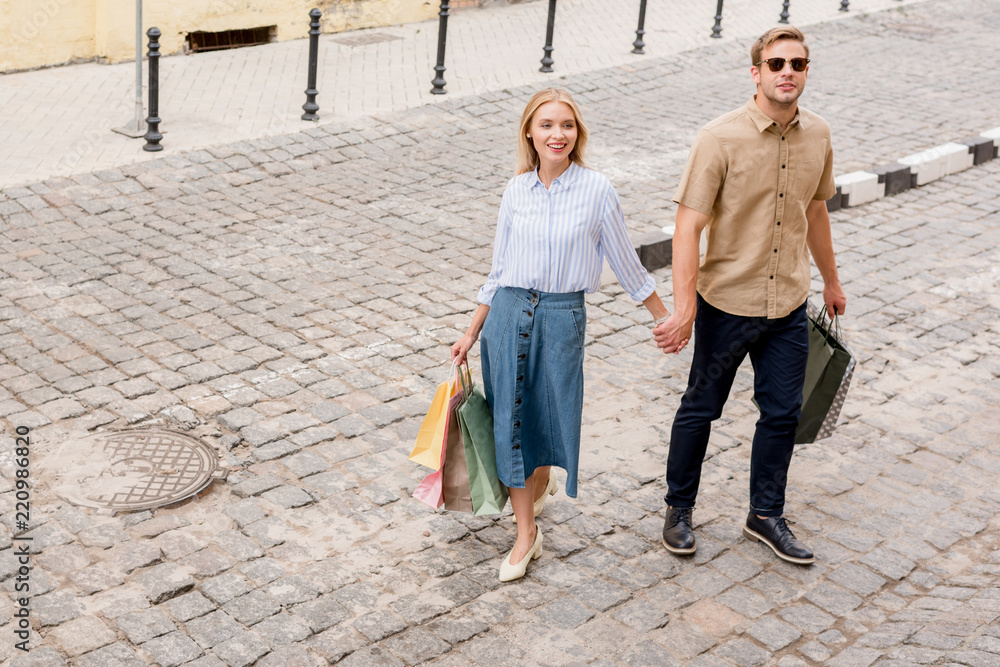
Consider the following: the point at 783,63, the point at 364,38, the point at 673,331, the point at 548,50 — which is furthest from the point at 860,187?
the point at 364,38

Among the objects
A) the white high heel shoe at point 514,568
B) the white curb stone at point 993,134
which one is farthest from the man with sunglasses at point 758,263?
the white curb stone at point 993,134

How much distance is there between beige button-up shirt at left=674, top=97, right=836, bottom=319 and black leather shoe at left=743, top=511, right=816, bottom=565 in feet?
3.24

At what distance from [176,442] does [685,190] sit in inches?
111

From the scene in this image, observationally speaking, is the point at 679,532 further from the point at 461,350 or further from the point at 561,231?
the point at 561,231

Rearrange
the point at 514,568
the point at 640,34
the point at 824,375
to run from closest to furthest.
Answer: the point at 514,568 → the point at 824,375 → the point at 640,34

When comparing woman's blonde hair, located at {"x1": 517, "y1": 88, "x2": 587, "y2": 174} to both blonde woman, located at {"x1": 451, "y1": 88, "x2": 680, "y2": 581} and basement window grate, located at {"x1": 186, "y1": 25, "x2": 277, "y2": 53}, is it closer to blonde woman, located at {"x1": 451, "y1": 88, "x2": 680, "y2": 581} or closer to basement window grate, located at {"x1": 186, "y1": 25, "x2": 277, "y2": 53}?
blonde woman, located at {"x1": 451, "y1": 88, "x2": 680, "y2": 581}

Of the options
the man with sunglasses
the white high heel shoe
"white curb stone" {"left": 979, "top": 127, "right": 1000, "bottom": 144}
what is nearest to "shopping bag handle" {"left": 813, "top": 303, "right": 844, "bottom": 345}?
the man with sunglasses

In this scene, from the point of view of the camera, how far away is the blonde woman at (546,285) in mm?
4473

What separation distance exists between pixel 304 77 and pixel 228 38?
179cm

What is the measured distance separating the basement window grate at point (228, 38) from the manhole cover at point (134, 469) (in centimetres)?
895

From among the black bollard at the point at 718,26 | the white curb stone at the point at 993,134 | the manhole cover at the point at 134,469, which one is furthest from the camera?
the black bollard at the point at 718,26

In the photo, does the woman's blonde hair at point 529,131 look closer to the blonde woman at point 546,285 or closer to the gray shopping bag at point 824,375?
the blonde woman at point 546,285

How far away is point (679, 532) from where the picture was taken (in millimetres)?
5023

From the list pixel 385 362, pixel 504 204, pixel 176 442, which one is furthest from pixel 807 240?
pixel 176 442
